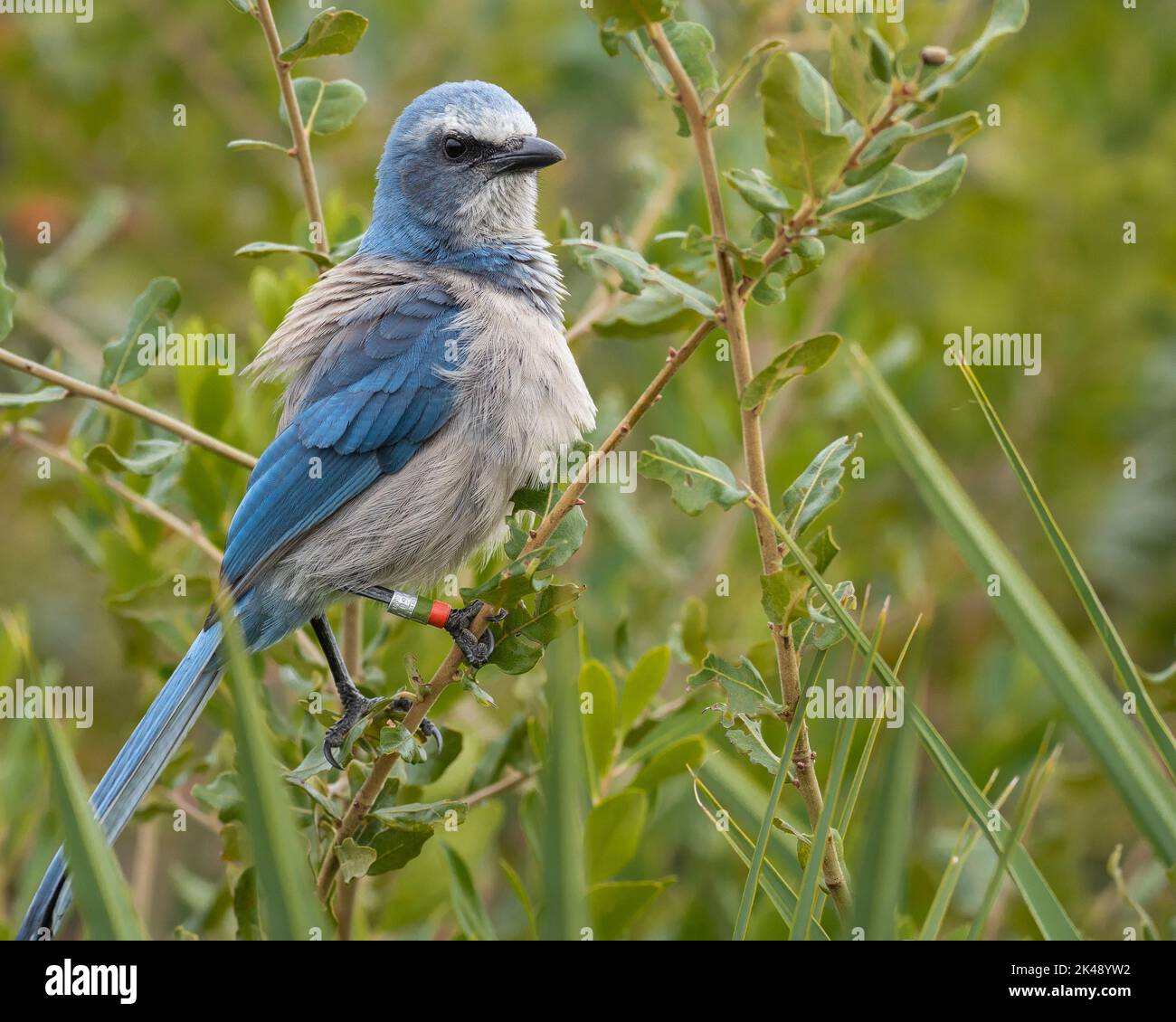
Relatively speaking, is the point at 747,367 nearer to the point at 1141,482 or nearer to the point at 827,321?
the point at 827,321

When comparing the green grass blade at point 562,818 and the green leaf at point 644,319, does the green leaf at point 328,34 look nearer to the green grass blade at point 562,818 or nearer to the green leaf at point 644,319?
the green leaf at point 644,319

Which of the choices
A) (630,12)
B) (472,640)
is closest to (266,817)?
(472,640)

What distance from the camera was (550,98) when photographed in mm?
6352

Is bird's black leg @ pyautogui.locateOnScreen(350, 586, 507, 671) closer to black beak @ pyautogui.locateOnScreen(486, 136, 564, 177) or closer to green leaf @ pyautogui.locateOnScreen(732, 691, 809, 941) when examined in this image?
green leaf @ pyautogui.locateOnScreen(732, 691, 809, 941)

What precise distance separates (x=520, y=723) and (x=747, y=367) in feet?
4.50

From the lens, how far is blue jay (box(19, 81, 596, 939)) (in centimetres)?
335

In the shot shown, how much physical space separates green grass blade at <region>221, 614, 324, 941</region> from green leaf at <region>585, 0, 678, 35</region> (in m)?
1.23

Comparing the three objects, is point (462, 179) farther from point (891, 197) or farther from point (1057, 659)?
point (1057, 659)

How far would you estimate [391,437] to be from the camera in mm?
3533

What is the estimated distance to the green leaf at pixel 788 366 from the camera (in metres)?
2.33
